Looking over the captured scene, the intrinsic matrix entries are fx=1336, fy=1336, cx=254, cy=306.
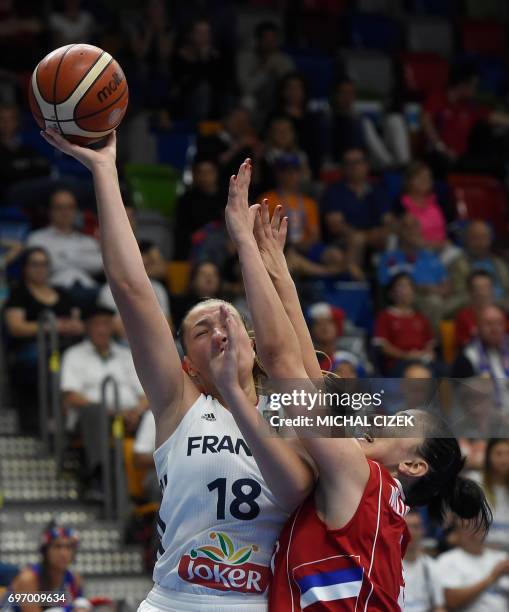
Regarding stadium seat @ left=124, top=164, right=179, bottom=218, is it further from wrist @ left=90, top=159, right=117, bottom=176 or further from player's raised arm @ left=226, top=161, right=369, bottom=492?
player's raised arm @ left=226, top=161, right=369, bottom=492

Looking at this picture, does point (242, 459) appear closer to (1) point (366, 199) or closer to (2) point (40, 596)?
(2) point (40, 596)

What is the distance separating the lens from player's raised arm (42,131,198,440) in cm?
404

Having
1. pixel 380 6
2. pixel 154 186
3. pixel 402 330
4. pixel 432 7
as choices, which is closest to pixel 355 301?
pixel 402 330

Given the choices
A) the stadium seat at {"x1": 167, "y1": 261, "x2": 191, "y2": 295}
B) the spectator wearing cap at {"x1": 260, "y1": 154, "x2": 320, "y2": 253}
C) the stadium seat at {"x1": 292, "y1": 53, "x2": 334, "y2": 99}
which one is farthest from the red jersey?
the stadium seat at {"x1": 292, "y1": 53, "x2": 334, "y2": 99}

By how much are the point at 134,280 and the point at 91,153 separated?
0.44 meters

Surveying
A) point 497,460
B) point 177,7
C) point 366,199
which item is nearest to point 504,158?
point 366,199

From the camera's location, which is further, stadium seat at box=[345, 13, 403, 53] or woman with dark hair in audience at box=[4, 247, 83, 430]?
stadium seat at box=[345, 13, 403, 53]

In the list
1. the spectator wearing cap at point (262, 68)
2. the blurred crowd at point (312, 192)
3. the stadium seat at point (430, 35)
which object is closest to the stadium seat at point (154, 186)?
the blurred crowd at point (312, 192)

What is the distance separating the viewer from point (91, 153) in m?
4.16

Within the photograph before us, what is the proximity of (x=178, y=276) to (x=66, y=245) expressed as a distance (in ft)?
3.52

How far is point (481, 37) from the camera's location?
52.5 ft

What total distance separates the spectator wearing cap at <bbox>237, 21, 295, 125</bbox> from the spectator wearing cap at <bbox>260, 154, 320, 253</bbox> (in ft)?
4.93

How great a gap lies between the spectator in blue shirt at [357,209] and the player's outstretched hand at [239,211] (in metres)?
7.76

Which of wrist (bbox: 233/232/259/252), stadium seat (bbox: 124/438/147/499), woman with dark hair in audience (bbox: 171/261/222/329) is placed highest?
wrist (bbox: 233/232/259/252)
